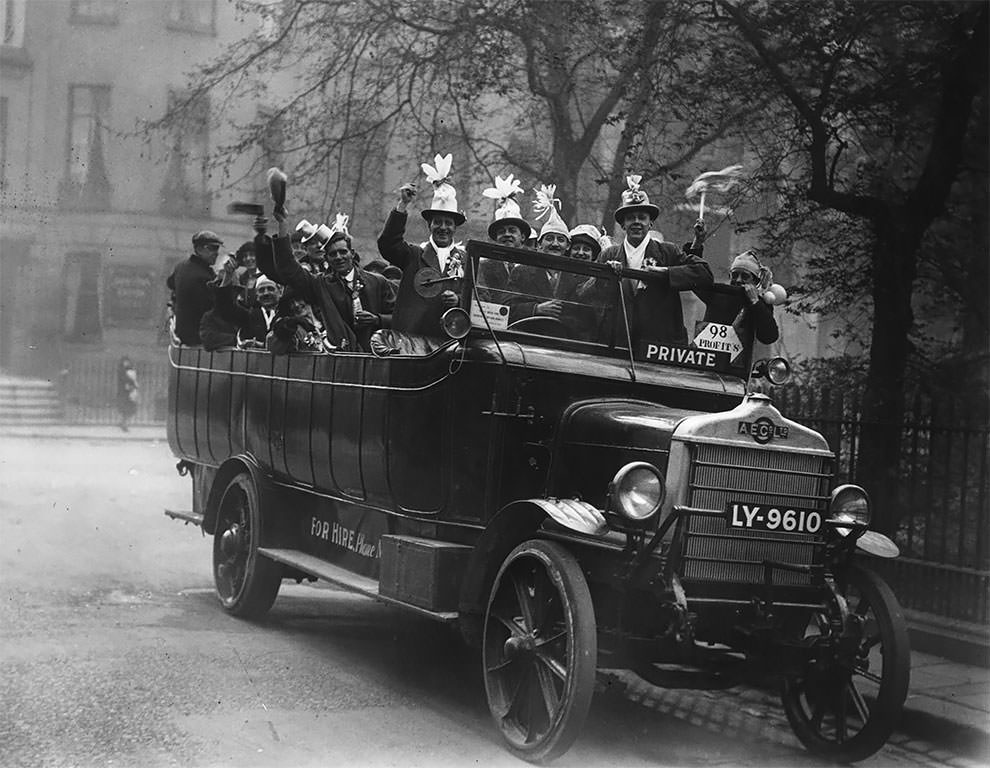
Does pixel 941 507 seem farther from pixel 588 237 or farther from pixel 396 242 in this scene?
pixel 396 242

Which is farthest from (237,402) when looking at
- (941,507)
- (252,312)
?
(941,507)

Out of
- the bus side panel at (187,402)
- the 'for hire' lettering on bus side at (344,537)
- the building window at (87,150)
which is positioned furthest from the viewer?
the bus side panel at (187,402)

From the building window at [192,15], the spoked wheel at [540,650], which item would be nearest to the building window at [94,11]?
the building window at [192,15]

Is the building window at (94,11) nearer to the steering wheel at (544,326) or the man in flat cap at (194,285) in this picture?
the man in flat cap at (194,285)

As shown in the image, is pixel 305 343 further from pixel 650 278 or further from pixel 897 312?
pixel 897 312

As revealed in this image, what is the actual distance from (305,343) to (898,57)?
472cm

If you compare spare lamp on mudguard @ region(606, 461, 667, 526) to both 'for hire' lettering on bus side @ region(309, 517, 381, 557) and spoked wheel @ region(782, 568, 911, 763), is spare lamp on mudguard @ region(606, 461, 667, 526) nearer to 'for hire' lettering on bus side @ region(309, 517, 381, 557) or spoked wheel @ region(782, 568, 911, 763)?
spoked wheel @ region(782, 568, 911, 763)

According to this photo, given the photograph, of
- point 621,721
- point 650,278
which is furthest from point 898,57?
point 621,721

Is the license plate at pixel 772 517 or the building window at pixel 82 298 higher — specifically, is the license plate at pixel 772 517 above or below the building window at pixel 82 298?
below

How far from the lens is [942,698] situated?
20.2 ft

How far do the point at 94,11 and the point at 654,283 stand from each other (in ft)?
13.4

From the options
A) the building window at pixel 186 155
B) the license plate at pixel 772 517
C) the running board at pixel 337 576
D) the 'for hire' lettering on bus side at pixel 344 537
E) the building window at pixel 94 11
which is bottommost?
the running board at pixel 337 576

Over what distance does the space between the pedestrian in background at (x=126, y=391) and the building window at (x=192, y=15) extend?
11.7 ft

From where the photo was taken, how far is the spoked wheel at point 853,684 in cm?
506
